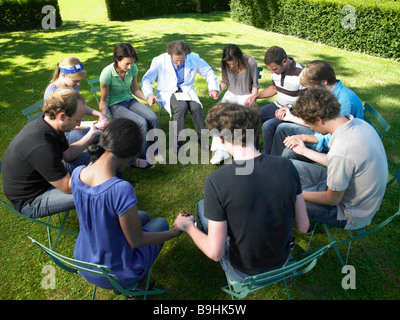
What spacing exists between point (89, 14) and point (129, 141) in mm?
17721

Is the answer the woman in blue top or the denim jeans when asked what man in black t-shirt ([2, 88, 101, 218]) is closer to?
the denim jeans

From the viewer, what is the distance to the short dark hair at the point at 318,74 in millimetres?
3062

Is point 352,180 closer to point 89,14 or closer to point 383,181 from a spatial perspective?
point 383,181

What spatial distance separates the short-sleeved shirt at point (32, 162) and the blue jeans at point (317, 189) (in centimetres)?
222

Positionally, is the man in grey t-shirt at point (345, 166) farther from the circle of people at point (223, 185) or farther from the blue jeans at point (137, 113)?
the blue jeans at point (137, 113)

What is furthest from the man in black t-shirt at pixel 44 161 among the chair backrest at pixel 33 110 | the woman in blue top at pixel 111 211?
the chair backrest at pixel 33 110

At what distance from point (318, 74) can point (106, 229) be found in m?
2.60

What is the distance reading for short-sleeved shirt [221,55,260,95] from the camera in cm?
442

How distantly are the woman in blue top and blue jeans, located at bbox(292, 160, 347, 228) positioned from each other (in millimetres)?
1388

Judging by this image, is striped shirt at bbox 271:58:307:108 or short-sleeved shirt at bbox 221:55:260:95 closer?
striped shirt at bbox 271:58:307:108

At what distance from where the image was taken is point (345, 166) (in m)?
2.18

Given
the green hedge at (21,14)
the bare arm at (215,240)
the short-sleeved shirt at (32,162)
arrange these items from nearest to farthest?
the bare arm at (215,240) < the short-sleeved shirt at (32,162) < the green hedge at (21,14)

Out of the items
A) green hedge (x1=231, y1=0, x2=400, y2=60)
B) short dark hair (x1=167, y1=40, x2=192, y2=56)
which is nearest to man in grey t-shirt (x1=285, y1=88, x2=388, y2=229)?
short dark hair (x1=167, y1=40, x2=192, y2=56)
